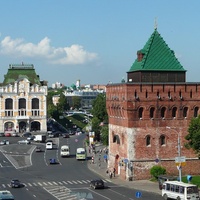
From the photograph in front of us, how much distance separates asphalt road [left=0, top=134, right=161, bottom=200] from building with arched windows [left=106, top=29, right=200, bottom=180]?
18.2 feet

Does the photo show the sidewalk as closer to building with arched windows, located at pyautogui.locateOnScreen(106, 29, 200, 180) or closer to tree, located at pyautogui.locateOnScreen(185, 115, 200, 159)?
building with arched windows, located at pyautogui.locateOnScreen(106, 29, 200, 180)

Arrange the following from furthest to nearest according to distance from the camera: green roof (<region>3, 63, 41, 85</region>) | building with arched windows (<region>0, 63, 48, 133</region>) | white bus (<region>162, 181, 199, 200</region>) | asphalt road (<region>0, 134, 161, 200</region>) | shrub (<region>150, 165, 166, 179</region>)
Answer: green roof (<region>3, 63, 41, 85</region>) → building with arched windows (<region>0, 63, 48, 133</region>) → shrub (<region>150, 165, 166, 179</region>) → asphalt road (<region>0, 134, 161, 200</region>) → white bus (<region>162, 181, 199, 200</region>)

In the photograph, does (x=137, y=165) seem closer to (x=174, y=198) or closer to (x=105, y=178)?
(x=105, y=178)

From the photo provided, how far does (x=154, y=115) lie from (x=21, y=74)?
9151 centimetres

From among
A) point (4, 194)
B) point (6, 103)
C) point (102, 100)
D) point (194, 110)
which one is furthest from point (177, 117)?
point (6, 103)

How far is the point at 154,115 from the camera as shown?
7125cm

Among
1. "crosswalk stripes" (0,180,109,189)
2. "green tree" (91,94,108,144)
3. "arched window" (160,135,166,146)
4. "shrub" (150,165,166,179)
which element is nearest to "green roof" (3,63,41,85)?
"green tree" (91,94,108,144)

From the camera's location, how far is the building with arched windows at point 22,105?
152 meters

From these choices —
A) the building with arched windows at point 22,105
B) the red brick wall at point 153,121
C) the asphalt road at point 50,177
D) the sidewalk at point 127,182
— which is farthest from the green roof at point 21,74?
the red brick wall at point 153,121

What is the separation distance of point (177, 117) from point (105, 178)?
12.6 m

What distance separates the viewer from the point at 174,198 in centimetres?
5491

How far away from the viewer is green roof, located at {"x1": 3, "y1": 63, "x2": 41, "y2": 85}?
15588 centimetres

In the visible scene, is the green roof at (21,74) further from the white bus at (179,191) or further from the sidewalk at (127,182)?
the white bus at (179,191)

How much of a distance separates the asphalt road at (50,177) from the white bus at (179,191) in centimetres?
181
